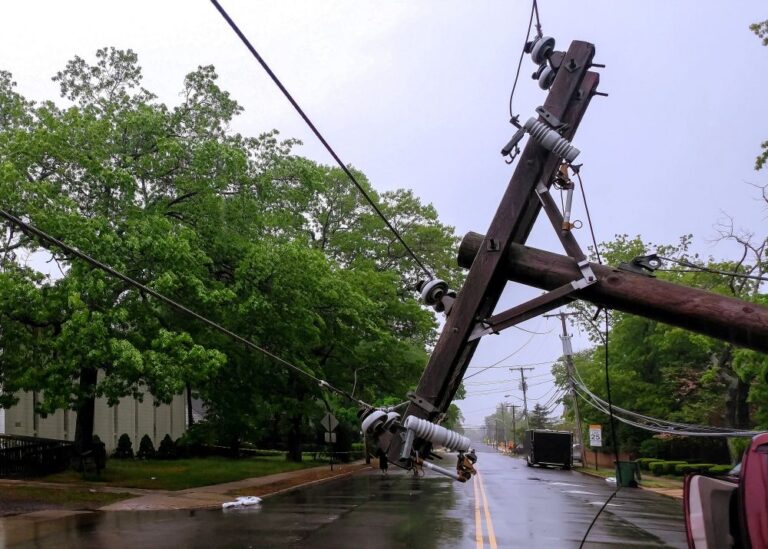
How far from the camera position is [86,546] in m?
11.6

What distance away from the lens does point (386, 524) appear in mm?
14508

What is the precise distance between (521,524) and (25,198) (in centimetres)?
1466

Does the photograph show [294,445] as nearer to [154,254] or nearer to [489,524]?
[154,254]

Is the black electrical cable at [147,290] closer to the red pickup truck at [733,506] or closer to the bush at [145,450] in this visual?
the red pickup truck at [733,506]

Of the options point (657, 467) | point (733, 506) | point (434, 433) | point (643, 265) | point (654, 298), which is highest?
point (643, 265)

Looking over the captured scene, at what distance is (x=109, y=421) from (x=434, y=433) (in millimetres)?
35147

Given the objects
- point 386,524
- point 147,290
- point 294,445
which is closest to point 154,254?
point 386,524

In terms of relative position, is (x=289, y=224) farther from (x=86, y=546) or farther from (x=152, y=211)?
(x=86, y=546)

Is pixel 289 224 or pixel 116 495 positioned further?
pixel 289 224

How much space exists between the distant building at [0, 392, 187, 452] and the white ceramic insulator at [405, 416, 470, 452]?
21.5 m

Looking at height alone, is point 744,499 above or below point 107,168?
below

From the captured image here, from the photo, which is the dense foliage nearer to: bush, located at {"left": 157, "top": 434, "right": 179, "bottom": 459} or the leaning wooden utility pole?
bush, located at {"left": 157, "top": 434, "right": 179, "bottom": 459}

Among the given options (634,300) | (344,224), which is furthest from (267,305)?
(344,224)

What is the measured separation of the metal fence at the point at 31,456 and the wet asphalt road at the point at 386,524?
27.8 ft
